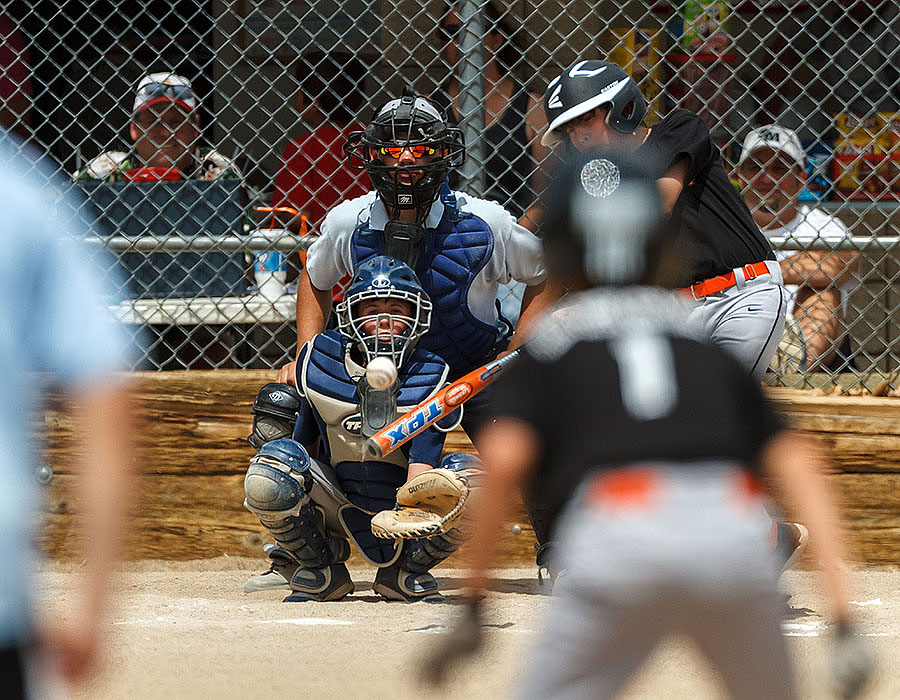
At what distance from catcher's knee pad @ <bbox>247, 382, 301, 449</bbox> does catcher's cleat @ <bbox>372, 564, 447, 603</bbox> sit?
0.61m

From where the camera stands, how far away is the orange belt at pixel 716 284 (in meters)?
4.19

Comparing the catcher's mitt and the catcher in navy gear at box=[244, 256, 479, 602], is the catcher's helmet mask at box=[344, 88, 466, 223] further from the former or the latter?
the catcher's mitt

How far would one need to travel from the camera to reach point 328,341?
4.50 meters

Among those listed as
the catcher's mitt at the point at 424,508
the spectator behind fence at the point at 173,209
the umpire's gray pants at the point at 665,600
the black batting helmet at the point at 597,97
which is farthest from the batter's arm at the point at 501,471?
the spectator behind fence at the point at 173,209

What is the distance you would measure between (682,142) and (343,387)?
1364mm

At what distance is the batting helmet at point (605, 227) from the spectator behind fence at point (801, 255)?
3.42 meters

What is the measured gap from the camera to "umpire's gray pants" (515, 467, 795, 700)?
1.87 m

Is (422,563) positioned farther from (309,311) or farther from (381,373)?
(309,311)

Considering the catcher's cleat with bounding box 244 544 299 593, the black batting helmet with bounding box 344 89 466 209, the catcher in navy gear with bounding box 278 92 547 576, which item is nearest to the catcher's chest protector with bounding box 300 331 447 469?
the catcher in navy gear with bounding box 278 92 547 576

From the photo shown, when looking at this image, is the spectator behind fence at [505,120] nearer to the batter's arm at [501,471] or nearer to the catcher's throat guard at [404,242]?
the catcher's throat guard at [404,242]

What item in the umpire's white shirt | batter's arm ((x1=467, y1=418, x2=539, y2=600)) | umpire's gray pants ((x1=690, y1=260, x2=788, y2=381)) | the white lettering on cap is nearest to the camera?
batter's arm ((x1=467, y1=418, x2=539, y2=600))

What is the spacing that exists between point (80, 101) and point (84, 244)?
317cm

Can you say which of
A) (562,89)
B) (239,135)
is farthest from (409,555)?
(239,135)

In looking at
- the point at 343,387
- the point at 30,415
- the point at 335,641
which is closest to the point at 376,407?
the point at 343,387
